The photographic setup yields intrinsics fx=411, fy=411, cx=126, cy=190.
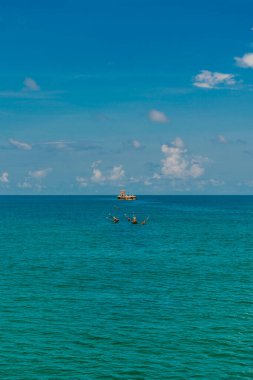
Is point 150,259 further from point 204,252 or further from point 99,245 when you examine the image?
point 99,245

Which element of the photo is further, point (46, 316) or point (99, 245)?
point (99, 245)

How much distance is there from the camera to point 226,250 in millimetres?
86500

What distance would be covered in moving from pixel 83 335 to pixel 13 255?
4622 centimetres

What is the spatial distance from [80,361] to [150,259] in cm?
4393

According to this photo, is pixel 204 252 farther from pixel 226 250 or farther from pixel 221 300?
pixel 221 300

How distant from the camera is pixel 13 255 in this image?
7950 centimetres

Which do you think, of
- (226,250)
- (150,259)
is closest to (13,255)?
(150,259)

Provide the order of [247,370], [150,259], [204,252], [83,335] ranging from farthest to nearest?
[204,252]
[150,259]
[83,335]
[247,370]

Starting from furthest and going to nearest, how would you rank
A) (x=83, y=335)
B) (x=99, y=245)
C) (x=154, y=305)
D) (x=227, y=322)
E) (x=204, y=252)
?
1. (x=99, y=245)
2. (x=204, y=252)
3. (x=154, y=305)
4. (x=227, y=322)
5. (x=83, y=335)

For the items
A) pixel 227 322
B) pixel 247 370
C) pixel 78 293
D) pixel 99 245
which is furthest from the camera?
pixel 99 245

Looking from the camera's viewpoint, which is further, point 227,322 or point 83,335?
point 227,322

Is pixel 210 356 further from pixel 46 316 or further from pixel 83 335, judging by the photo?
pixel 46 316

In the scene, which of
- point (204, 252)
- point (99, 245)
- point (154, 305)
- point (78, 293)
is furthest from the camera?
point (99, 245)

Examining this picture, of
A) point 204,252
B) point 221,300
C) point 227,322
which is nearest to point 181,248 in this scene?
Answer: point 204,252
